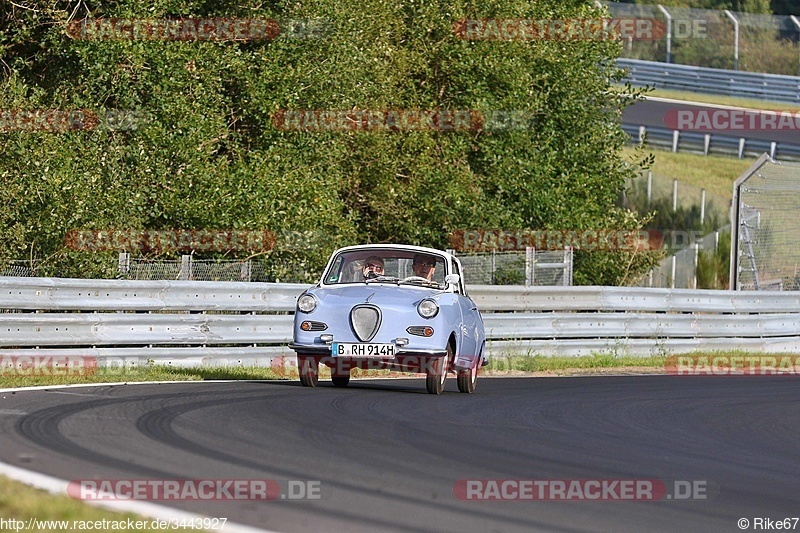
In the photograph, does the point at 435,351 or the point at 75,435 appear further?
the point at 435,351

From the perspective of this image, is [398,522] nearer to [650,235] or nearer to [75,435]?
[75,435]

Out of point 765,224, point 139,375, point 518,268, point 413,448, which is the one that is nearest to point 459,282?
point 139,375

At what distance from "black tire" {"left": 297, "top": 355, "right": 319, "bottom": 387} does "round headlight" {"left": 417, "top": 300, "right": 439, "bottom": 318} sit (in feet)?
3.89

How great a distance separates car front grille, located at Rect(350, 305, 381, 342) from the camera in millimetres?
12656

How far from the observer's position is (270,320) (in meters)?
16.7

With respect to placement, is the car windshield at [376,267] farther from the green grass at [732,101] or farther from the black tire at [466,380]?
the green grass at [732,101]

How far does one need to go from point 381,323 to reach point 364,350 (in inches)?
12.0

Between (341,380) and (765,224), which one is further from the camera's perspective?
(765,224)

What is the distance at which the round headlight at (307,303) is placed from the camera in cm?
1292

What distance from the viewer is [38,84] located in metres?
24.4

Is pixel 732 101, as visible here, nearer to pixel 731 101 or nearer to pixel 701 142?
pixel 731 101

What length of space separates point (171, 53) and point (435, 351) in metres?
12.2

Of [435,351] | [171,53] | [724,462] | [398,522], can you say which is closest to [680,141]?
[171,53]

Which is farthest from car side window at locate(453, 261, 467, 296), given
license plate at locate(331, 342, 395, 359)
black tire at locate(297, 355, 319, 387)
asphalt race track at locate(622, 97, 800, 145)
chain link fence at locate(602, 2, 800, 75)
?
chain link fence at locate(602, 2, 800, 75)
